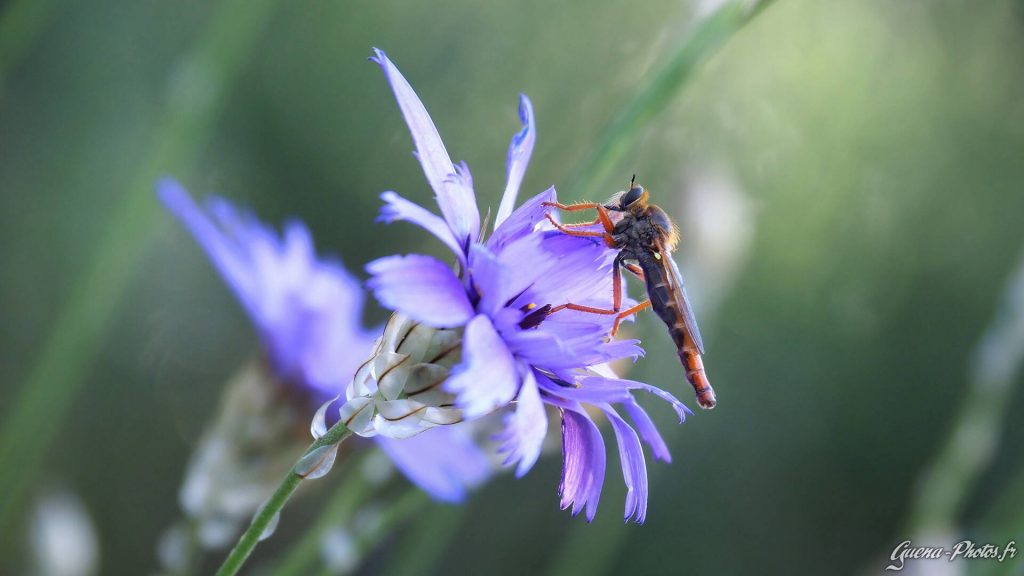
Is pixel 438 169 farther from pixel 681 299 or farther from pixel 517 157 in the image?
pixel 681 299

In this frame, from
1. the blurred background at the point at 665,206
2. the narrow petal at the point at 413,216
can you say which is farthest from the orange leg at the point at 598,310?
the blurred background at the point at 665,206

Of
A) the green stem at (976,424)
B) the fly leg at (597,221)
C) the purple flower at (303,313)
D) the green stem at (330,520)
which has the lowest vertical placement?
the green stem at (976,424)

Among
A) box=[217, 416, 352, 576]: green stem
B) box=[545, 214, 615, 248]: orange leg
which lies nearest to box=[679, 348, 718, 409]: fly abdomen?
box=[545, 214, 615, 248]: orange leg

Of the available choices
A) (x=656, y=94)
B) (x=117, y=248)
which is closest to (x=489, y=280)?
(x=656, y=94)

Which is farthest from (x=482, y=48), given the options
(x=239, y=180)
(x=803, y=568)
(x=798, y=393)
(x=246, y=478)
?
(x=246, y=478)

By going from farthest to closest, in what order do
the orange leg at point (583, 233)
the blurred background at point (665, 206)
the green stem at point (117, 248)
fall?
the blurred background at point (665, 206) → the green stem at point (117, 248) → the orange leg at point (583, 233)

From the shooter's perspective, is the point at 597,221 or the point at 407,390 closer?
the point at 407,390

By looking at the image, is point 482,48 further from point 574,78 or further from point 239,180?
point 239,180

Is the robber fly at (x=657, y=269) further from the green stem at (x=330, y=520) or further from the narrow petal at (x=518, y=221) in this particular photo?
the green stem at (x=330, y=520)

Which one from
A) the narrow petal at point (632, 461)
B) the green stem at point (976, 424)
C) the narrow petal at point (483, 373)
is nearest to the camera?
the narrow petal at point (483, 373)
